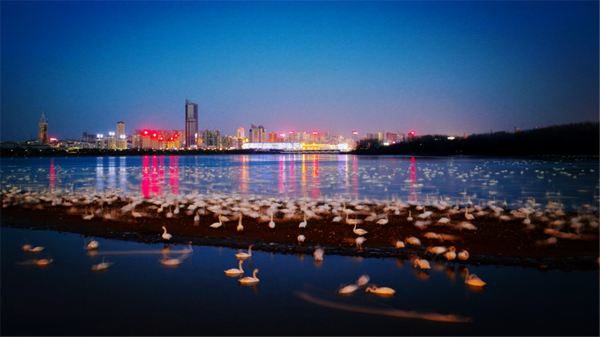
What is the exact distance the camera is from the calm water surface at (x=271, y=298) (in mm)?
8164

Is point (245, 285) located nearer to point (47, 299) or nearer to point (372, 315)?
point (372, 315)

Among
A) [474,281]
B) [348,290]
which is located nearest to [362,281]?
[348,290]

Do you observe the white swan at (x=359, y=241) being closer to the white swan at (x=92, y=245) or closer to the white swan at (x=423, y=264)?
the white swan at (x=423, y=264)

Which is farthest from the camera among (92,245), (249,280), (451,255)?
(92,245)

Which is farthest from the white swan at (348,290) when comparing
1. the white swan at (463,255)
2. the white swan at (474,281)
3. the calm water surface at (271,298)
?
the white swan at (463,255)

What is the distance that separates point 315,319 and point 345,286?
1578 millimetres

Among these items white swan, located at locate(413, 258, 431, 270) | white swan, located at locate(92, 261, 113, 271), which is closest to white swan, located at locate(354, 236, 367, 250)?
white swan, located at locate(413, 258, 431, 270)

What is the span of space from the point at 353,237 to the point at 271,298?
4.64 meters

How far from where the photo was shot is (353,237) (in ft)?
44.4

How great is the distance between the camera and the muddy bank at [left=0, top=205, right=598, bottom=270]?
11656 mm

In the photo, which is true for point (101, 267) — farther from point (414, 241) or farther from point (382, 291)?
point (414, 241)

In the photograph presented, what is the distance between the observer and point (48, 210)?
65.4 ft

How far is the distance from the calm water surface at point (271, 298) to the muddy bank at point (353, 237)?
62 centimetres

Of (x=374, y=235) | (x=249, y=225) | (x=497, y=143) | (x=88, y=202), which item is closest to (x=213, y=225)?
(x=249, y=225)
